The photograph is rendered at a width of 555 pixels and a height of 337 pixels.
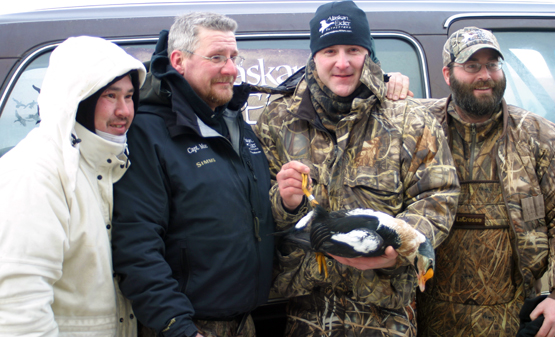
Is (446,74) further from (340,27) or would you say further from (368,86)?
(340,27)

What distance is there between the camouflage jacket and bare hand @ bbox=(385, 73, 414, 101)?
26.1 inches

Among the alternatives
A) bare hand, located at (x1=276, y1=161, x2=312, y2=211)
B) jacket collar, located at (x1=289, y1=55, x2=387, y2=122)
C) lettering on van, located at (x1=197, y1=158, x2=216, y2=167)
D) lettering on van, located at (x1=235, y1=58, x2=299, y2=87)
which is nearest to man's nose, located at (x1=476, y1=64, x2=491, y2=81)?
jacket collar, located at (x1=289, y1=55, x2=387, y2=122)

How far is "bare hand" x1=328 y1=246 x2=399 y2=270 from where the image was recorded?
228 centimetres

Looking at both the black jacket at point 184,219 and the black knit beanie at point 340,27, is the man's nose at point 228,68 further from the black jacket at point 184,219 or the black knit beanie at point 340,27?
the black knit beanie at point 340,27

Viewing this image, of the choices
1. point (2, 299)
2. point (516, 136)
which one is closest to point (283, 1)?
point (516, 136)

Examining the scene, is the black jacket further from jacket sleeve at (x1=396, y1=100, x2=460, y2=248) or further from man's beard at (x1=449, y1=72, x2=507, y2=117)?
man's beard at (x1=449, y1=72, x2=507, y2=117)

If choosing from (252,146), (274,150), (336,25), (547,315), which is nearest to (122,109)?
(252,146)

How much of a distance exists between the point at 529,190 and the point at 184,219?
2.02 metres

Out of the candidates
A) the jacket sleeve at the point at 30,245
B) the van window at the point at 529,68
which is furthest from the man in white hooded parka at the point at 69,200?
the van window at the point at 529,68

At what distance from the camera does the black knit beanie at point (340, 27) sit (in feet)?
8.23

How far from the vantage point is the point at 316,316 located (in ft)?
8.41

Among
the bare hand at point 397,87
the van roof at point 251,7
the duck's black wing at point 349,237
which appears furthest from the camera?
the van roof at point 251,7

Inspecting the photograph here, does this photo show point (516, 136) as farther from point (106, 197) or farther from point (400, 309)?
point (106, 197)

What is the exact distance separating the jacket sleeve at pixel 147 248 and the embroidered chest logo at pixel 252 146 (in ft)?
1.85
